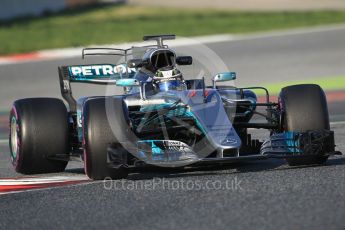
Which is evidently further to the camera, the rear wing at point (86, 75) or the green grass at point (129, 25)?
the green grass at point (129, 25)

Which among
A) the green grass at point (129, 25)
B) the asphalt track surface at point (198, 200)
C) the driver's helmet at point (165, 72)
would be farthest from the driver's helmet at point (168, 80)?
the green grass at point (129, 25)

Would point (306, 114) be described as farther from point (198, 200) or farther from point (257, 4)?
point (257, 4)

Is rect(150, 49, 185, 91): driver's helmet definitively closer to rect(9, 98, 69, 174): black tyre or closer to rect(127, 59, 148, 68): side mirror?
rect(127, 59, 148, 68): side mirror

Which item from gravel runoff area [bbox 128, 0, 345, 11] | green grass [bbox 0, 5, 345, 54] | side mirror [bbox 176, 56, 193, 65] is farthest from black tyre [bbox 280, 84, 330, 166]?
gravel runoff area [bbox 128, 0, 345, 11]

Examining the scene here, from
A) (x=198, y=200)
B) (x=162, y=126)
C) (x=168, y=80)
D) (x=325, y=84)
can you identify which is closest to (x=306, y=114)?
(x=162, y=126)

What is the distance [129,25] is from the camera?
86.5ft

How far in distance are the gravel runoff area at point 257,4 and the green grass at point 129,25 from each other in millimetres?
1765

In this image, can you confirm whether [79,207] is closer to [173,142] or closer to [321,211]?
[173,142]

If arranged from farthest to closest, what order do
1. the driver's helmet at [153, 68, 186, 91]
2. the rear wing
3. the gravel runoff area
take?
1. the gravel runoff area
2. the rear wing
3. the driver's helmet at [153, 68, 186, 91]

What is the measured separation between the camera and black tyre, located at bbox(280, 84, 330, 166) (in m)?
8.09

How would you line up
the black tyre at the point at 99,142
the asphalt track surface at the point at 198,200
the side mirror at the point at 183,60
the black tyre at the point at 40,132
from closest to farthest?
the asphalt track surface at the point at 198,200 < the black tyre at the point at 99,142 < the black tyre at the point at 40,132 < the side mirror at the point at 183,60

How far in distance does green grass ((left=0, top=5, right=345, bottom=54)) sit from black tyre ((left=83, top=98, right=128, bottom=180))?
46.7ft

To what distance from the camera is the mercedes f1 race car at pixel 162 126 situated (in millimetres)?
7750

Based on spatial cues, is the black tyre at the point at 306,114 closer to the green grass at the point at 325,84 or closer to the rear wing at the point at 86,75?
the rear wing at the point at 86,75
